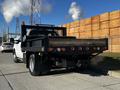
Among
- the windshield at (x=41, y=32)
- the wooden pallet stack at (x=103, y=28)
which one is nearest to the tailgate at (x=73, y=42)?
the windshield at (x=41, y=32)

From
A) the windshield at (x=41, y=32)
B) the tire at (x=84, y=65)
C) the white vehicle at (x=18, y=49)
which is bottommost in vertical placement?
the tire at (x=84, y=65)

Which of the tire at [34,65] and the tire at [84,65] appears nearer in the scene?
the tire at [34,65]

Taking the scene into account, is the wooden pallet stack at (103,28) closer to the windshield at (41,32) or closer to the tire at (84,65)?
the windshield at (41,32)

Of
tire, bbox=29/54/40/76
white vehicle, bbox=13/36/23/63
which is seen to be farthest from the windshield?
tire, bbox=29/54/40/76

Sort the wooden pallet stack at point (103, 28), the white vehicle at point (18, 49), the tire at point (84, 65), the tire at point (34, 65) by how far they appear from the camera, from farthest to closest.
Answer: the wooden pallet stack at point (103, 28), the white vehicle at point (18, 49), the tire at point (84, 65), the tire at point (34, 65)

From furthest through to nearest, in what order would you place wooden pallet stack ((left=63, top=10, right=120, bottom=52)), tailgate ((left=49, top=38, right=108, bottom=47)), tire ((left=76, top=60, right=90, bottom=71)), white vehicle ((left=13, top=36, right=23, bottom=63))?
wooden pallet stack ((left=63, top=10, right=120, bottom=52)), white vehicle ((left=13, top=36, right=23, bottom=63)), tire ((left=76, top=60, right=90, bottom=71)), tailgate ((left=49, top=38, right=108, bottom=47))

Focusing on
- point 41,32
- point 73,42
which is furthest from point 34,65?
point 41,32

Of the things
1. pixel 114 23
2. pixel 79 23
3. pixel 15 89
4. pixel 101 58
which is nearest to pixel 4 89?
pixel 15 89

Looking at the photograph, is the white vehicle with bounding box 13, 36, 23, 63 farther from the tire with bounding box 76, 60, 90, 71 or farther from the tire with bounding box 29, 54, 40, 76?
the tire with bounding box 76, 60, 90, 71

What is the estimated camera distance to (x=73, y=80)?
30.3 ft

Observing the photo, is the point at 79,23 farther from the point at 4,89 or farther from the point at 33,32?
the point at 4,89

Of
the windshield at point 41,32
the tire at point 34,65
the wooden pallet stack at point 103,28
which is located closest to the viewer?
the tire at point 34,65

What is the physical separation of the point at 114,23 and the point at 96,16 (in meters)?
3.34

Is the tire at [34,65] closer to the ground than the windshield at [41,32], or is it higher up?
closer to the ground
